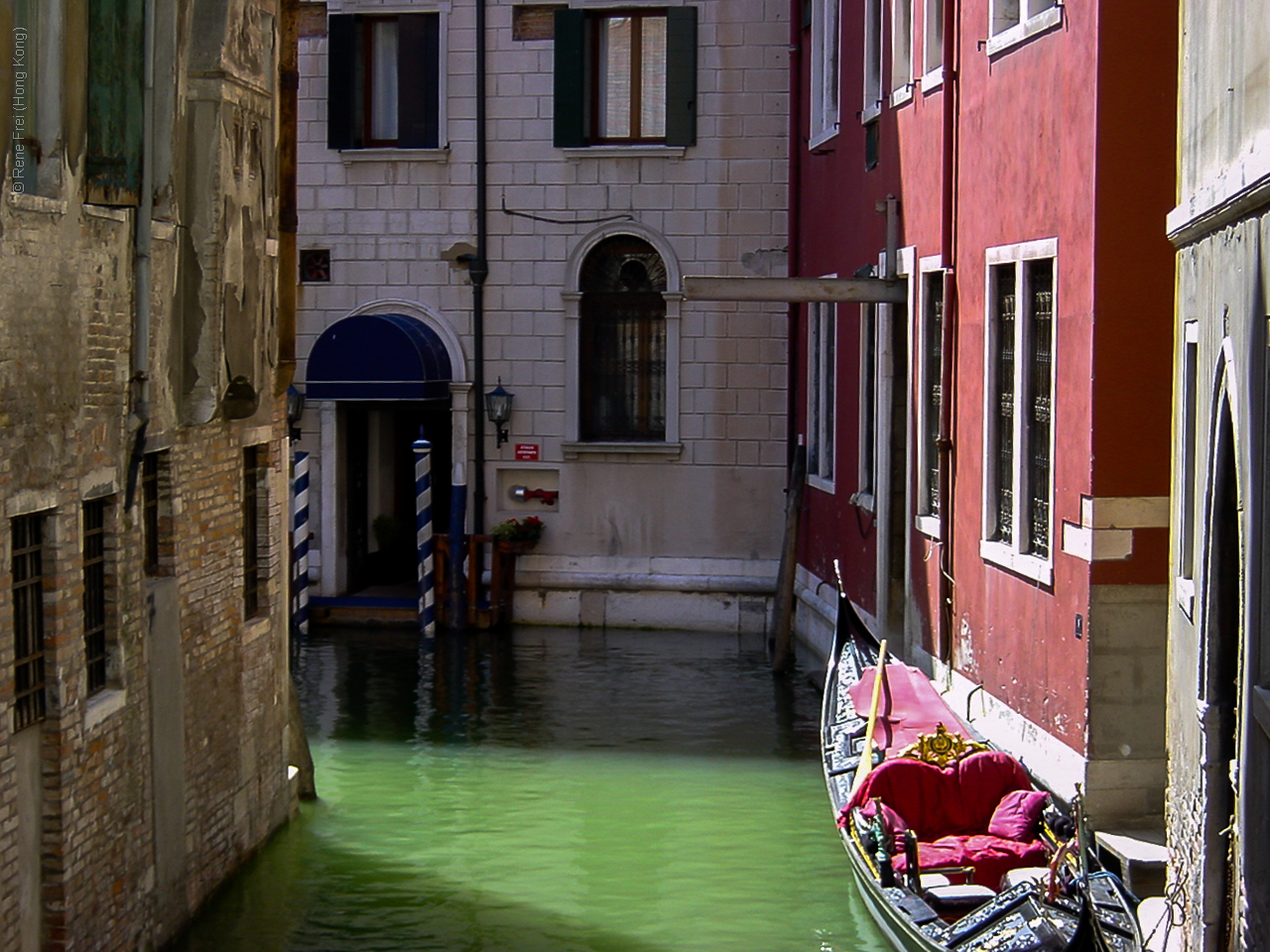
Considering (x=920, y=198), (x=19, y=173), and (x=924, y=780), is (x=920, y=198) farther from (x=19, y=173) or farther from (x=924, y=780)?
(x=19, y=173)

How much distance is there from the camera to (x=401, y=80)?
58.3ft

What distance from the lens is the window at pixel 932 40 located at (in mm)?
12055

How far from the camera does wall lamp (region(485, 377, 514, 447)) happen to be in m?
17.4

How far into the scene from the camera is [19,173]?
6746mm

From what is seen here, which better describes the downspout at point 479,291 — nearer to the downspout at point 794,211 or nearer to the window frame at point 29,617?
the downspout at point 794,211

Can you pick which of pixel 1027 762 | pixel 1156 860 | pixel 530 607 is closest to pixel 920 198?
pixel 1027 762

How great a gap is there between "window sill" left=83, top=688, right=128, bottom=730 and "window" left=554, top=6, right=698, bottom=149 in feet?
35.0

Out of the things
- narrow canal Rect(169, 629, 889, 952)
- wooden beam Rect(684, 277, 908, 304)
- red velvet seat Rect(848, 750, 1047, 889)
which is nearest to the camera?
red velvet seat Rect(848, 750, 1047, 889)

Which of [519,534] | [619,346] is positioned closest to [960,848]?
[519,534]

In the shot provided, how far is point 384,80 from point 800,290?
6.71m

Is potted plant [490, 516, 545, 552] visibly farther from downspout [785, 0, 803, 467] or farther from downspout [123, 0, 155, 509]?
downspout [123, 0, 155, 509]

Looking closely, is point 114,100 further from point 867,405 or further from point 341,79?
point 341,79

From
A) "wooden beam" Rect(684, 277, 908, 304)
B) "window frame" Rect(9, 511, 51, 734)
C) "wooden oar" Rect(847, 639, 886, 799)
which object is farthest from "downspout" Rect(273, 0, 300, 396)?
"wooden oar" Rect(847, 639, 886, 799)

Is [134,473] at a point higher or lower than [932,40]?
lower
